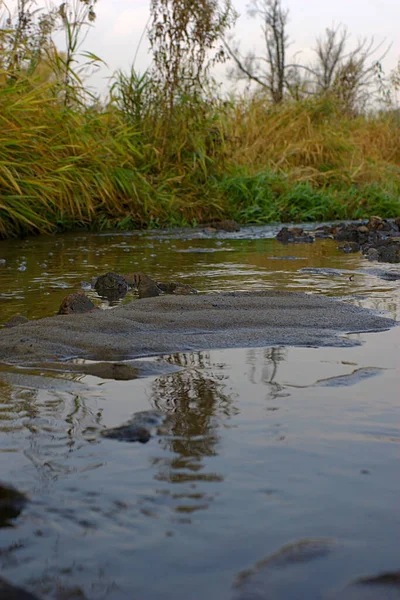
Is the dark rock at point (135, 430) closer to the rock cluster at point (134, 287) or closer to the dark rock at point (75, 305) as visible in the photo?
the dark rock at point (75, 305)

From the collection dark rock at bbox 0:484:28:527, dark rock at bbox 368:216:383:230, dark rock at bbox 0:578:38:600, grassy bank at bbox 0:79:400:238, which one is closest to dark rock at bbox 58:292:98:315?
dark rock at bbox 0:484:28:527

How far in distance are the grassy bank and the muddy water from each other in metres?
4.24

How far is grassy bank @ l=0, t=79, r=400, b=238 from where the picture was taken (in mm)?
6023

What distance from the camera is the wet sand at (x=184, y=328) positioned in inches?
78.3

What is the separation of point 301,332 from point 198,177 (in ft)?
18.6

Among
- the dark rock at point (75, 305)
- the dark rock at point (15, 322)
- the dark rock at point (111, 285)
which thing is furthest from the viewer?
the dark rock at point (111, 285)

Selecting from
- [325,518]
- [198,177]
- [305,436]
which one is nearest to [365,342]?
[305,436]

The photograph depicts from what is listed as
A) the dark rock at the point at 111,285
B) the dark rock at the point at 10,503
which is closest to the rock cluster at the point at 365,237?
the dark rock at the point at 111,285

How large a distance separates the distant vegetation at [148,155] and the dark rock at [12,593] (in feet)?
16.5

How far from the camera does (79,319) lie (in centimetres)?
231

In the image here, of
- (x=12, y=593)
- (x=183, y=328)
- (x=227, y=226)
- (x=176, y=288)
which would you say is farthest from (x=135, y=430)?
(x=227, y=226)

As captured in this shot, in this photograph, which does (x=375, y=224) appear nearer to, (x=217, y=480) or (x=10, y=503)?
(x=217, y=480)

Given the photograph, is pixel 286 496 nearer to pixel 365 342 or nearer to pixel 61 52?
pixel 365 342

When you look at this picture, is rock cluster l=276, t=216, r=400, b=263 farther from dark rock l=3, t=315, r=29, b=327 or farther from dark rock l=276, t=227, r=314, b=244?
dark rock l=3, t=315, r=29, b=327
